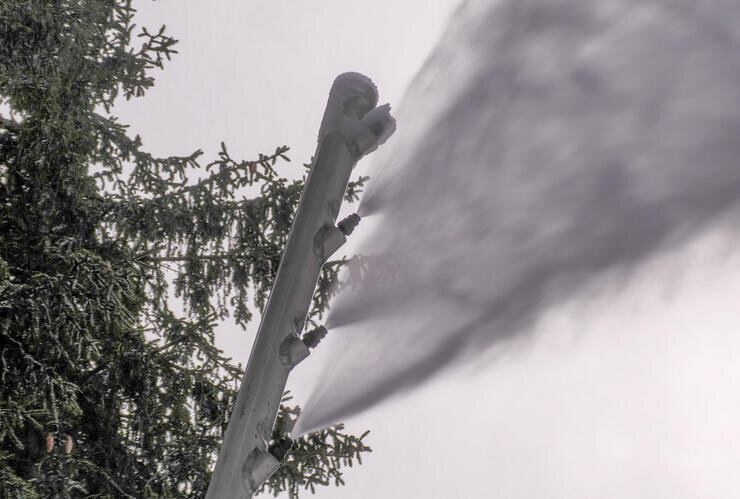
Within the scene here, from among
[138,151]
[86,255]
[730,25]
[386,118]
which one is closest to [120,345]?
[86,255]

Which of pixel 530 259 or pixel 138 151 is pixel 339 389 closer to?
pixel 530 259

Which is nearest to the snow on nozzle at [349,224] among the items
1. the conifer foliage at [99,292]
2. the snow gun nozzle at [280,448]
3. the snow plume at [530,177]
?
the snow plume at [530,177]

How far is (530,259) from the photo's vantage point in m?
2.38

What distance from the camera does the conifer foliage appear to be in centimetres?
551

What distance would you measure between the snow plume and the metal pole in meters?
0.27

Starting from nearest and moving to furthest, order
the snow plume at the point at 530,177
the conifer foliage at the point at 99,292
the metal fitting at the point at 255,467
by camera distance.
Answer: the snow plume at the point at 530,177, the metal fitting at the point at 255,467, the conifer foliage at the point at 99,292

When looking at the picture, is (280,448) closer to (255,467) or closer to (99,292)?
(255,467)

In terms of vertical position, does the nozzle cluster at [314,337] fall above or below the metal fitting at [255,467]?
above

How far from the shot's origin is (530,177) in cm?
246

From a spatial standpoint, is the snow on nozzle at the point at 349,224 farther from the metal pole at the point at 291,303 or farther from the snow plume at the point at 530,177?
the snow plume at the point at 530,177

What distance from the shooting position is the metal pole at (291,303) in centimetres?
243

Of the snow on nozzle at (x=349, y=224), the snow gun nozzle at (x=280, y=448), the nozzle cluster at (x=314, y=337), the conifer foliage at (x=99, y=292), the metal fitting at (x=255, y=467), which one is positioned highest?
the conifer foliage at (x=99, y=292)

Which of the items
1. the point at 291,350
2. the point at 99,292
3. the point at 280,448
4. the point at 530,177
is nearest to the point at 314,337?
the point at 291,350

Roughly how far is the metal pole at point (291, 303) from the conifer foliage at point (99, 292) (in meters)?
3.16
